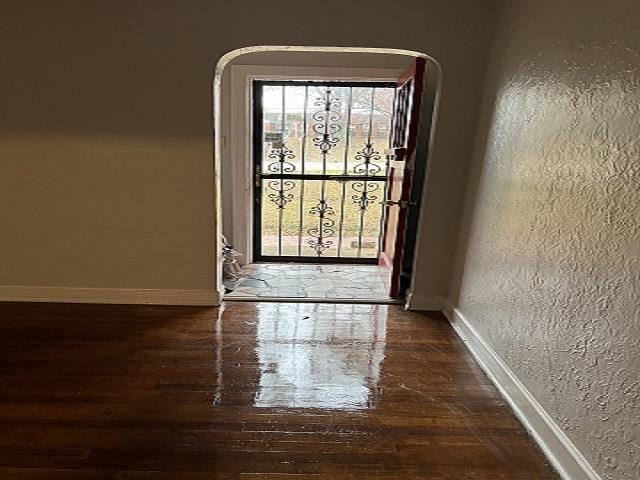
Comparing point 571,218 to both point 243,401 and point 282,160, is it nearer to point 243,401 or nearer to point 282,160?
point 243,401

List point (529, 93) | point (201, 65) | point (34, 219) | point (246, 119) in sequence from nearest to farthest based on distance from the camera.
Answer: point (529, 93), point (201, 65), point (34, 219), point (246, 119)

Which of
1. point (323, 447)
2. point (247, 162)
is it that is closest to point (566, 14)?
point (323, 447)

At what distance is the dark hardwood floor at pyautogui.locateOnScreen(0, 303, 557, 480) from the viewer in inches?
58.7

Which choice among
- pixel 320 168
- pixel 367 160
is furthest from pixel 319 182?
pixel 367 160

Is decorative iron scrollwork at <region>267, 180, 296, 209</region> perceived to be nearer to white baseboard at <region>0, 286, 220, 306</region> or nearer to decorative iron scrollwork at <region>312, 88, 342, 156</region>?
decorative iron scrollwork at <region>312, 88, 342, 156</region>

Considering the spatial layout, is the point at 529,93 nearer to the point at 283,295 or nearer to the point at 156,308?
the point at 283,295

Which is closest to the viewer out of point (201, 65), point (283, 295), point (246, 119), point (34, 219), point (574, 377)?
point (574, 377)

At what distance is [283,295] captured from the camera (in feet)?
10.2

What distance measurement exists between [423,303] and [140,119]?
2238 millimetres

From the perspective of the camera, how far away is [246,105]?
3.44m

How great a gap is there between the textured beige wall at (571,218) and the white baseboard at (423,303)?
640 millimetres

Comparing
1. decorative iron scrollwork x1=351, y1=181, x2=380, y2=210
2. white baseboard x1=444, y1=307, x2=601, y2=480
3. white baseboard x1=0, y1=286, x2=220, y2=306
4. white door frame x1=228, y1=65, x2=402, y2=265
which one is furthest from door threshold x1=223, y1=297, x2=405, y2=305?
decorative iron scrollwork x1=351, y1=181, x2=380, y2=210

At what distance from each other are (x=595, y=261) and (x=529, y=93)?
0.90m

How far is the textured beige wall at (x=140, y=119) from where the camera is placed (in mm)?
2307
